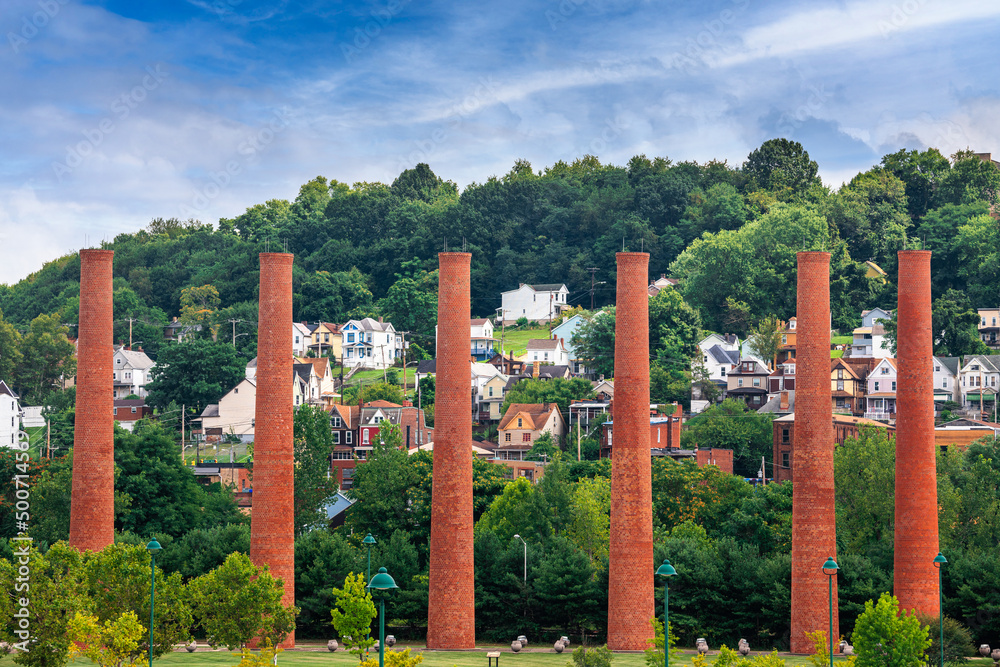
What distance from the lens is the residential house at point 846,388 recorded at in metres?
92.4

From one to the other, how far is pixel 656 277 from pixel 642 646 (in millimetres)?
95975

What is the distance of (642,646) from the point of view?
41594 mm

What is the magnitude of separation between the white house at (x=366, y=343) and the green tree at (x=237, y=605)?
279 feet

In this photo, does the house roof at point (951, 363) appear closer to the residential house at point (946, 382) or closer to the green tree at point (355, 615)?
the residential house at point (946, 382)

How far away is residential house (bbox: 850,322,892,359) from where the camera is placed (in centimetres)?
10262

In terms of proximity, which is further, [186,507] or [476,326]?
[476,326]

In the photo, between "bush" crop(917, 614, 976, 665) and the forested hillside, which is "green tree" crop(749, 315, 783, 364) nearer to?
the forested hillside

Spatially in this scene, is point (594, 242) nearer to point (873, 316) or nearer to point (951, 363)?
point (873, 316)

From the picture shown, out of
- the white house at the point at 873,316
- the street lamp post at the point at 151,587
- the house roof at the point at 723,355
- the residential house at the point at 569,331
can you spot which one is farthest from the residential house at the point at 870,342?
the street lamp post at the point at 151,587

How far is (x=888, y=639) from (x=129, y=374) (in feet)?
319

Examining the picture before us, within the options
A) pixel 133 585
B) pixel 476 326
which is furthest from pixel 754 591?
pixel 476 326

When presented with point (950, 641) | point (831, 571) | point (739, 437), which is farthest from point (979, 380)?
point (831, 571)

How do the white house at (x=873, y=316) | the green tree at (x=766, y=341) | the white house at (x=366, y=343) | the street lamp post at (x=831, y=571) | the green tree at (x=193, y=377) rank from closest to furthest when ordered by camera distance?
the street lamp post at (x=831, y=571), the green tree at (x=193, y=377), the green tree at (x=766, y=341), the white house at (x=873, y=316), the white house at (x=366, y=343)

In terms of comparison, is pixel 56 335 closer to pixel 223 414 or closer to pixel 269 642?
pixel 223 414
